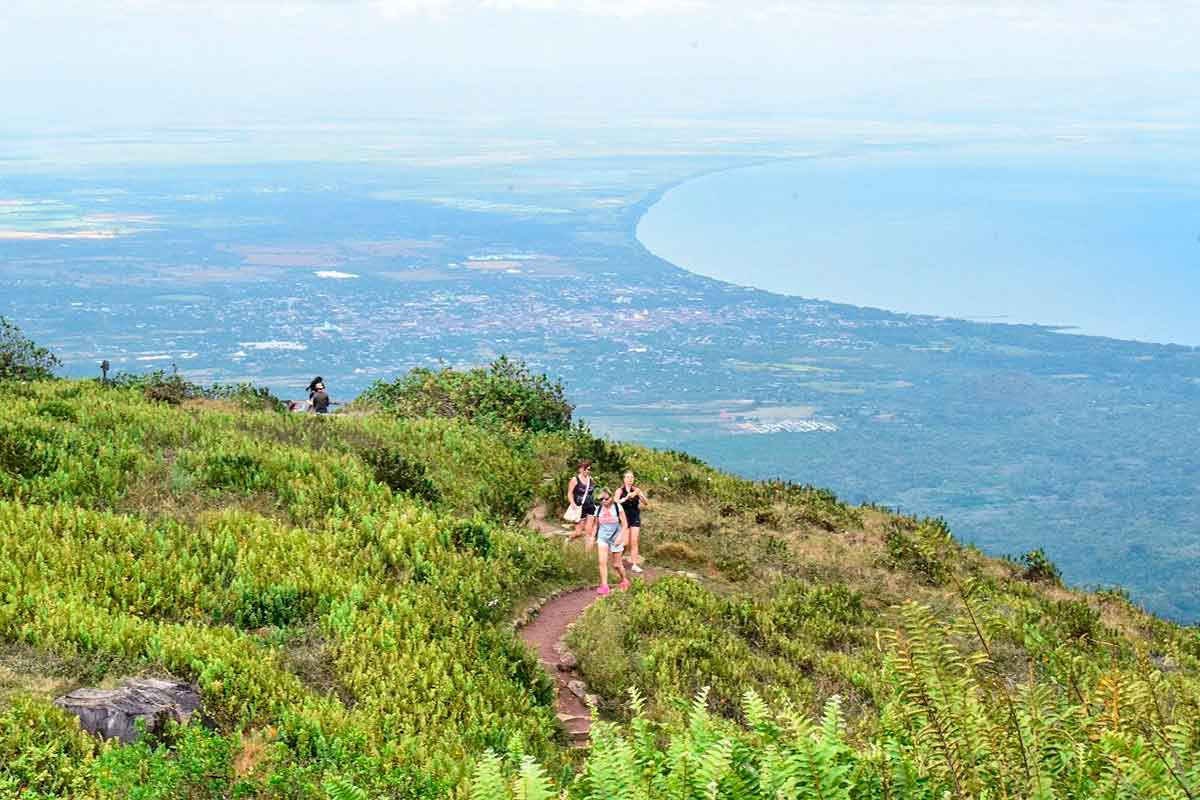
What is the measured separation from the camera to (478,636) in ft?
42.7

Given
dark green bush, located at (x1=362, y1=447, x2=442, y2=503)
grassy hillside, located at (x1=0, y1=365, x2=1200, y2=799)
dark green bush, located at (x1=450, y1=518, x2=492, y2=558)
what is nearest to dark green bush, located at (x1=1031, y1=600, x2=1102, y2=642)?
grassy hillside, located at (x1=0, y1=365, x2=1200, y2=799)

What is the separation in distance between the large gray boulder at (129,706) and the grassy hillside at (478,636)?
0.19 metres

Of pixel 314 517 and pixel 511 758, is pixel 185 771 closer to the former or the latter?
pixel 511 758

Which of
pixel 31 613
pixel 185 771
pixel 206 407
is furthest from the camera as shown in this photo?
pixel 206 407

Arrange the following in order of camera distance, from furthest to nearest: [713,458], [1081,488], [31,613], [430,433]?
[713,458], [1081,488], [430,433], [31,613]

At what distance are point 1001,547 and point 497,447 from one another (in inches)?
3172

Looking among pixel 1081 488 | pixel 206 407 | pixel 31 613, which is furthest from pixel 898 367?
pixel 31 613

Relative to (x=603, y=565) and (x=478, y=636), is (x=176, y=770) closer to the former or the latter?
(x=478, y=636)

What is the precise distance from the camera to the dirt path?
12.6 metres

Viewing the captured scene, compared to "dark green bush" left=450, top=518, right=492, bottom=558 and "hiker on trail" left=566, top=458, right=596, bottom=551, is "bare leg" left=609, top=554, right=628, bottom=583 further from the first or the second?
"dark green bush" left=450, top=518, right=492, bottom=558

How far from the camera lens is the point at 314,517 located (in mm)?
17234

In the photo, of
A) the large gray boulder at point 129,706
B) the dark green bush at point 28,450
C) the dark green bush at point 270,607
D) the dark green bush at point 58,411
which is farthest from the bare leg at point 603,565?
the dark green bush at point 58,411

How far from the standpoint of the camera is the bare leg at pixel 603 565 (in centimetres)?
1723

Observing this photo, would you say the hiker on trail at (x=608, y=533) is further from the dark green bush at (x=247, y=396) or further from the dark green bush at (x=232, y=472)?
the dark green bush at (x=247, y=396)
